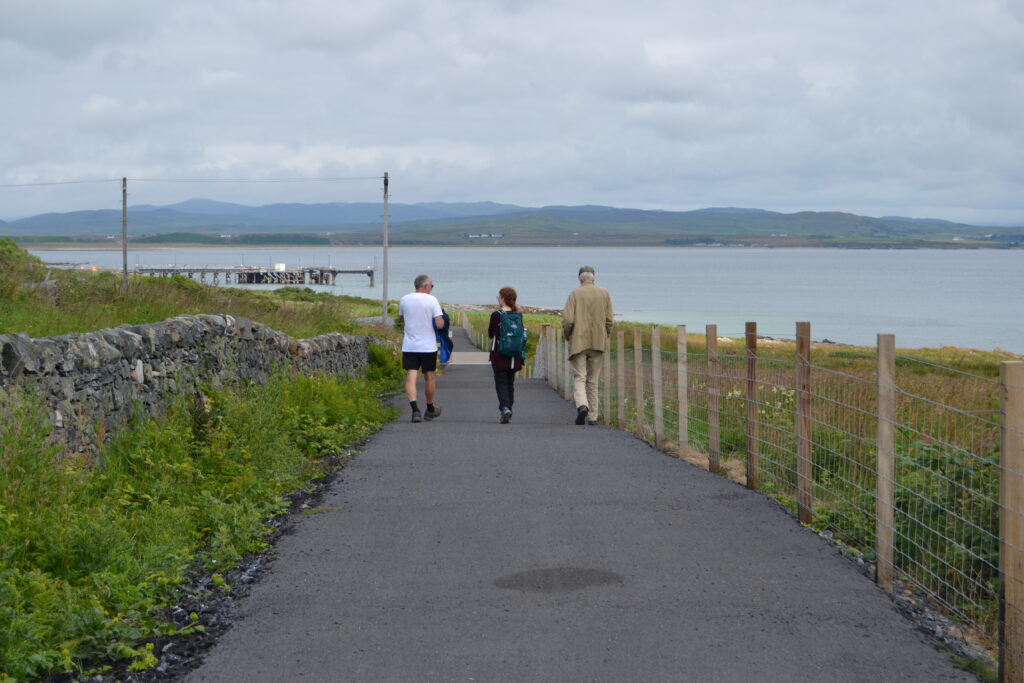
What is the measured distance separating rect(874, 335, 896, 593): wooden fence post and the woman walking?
343 inches

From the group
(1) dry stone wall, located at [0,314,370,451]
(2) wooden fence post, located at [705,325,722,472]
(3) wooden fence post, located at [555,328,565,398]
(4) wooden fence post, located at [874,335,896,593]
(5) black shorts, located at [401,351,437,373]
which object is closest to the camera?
(4) wooden fence post, located at [874,335,896,593]

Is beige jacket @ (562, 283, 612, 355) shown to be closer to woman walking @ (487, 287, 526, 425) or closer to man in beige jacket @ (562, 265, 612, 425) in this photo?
man in beige jacket @ (562, 265, 612, 425)

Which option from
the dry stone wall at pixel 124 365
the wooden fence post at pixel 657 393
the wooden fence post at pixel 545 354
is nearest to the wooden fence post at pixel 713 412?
the wooden fence post at pixel 657 393

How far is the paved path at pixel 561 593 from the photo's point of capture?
4863mm

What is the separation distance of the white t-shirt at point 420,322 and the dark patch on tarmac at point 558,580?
8456 mm

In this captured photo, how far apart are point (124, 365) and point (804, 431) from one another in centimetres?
546

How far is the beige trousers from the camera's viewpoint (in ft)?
49.1

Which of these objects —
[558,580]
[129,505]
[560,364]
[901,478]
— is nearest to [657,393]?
[901,478]

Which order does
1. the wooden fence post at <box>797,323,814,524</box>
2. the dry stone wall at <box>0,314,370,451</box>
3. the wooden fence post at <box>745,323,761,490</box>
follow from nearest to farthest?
the dry stone wall at <box>0,314,370,451</box> < the wooden fence post at <box>797,323,814,524</box> < the wooden fence post at <box>745,323,761,490</box>

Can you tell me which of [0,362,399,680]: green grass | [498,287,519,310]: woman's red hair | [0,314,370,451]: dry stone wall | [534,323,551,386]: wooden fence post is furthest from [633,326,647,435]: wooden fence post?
[534,323,551,386]: wooden fence post

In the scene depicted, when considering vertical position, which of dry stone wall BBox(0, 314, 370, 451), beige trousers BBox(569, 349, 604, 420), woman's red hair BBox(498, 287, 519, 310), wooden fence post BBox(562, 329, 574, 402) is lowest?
wooden fence post BBox(562, 329, 574, 402)

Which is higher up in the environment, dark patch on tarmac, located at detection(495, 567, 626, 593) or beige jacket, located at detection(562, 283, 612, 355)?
beige jacket, located at detection(562, 283, 612, 355)

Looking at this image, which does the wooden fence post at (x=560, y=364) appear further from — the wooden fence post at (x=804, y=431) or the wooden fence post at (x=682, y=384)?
the wooden fence post at (x=804, y=431)

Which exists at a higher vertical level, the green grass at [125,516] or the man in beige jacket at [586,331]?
the man in beige jacket at [586,331]
